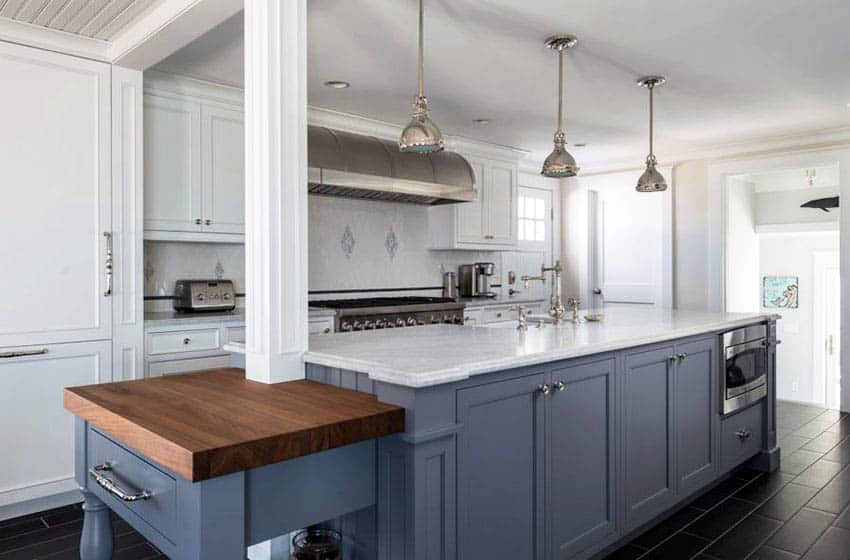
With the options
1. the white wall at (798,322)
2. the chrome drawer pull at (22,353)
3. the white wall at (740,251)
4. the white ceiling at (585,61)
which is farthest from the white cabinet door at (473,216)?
the white wall at (798,322)

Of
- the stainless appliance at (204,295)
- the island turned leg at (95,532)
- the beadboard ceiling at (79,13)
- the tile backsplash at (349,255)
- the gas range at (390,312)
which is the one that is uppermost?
the beadboard ceiling at (79,13)

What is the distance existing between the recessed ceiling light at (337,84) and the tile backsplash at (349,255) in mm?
1034

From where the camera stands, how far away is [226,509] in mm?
1320

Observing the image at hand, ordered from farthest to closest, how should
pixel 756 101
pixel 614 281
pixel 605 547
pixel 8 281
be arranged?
1. pixel 614 281
2. pixel 756 101
3. pixel 8 281
4. pixel 605 547

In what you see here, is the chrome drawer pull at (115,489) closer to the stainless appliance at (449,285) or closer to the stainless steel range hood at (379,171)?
the stainless steel range hood at (379,171)

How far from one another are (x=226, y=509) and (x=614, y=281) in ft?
19.3

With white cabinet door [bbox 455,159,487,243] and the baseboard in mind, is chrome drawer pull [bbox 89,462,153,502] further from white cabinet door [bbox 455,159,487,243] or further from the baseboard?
white cabinet door [bbox 455,159,487,243]

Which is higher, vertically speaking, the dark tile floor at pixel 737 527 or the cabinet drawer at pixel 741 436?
the cabinet drawer at pixel 741 436

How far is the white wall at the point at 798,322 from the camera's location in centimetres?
783

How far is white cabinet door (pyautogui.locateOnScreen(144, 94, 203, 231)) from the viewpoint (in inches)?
140

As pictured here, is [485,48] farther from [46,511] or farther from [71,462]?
[46,511]

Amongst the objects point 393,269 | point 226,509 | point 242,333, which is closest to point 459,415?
point 226,509

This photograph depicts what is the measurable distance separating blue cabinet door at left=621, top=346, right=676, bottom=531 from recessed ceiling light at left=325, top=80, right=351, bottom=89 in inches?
97.6

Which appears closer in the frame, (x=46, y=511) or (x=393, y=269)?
(x=46, y=511)
